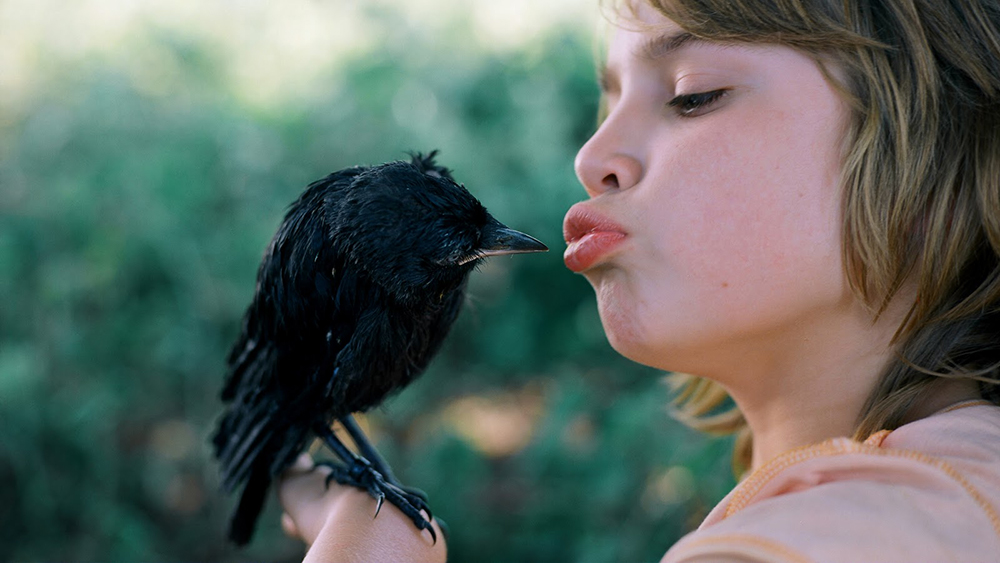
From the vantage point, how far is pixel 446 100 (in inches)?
114

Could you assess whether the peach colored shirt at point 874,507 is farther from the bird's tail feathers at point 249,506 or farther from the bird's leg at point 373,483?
the bird's tail feathers at point 249,506

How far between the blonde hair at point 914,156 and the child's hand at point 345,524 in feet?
2.17

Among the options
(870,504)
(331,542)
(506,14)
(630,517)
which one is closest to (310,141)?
(506,14)

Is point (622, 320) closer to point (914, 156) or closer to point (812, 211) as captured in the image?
point (812, 211)

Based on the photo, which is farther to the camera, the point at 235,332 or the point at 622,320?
the point at 235,332

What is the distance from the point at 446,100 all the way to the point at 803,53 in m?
1.96

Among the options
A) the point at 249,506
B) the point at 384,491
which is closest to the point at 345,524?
the point at 384,491

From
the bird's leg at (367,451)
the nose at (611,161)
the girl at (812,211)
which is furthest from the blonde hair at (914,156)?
the bird's leg at (367,451)

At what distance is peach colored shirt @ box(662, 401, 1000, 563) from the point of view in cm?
78

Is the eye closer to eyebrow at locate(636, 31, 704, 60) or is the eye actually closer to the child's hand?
eyebrow at locate(636, 31, 704, 60)

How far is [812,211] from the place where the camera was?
104 cm

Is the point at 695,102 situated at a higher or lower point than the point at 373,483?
higher

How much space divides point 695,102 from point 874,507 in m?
0.57

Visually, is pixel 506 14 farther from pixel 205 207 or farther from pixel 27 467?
pixel 27 467
